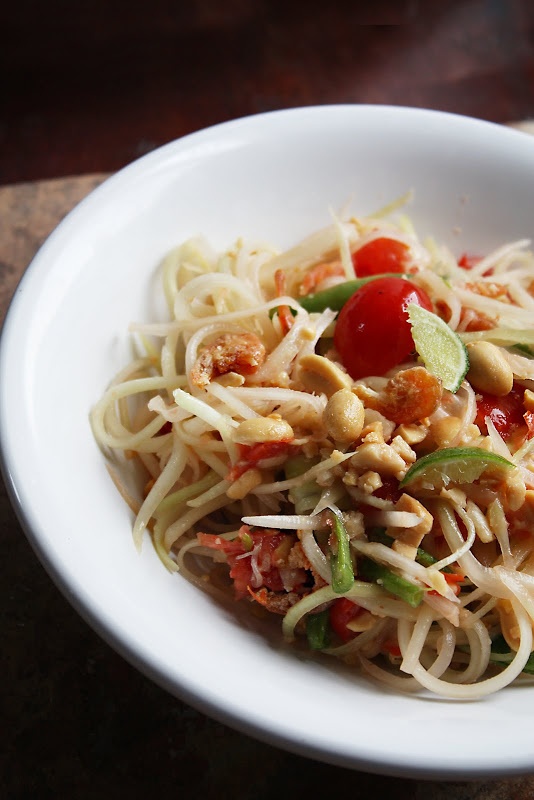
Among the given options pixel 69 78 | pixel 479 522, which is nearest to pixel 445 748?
pixel 479 522

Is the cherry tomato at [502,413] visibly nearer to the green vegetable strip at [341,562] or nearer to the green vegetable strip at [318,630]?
the green vegetable strip at [341,562]

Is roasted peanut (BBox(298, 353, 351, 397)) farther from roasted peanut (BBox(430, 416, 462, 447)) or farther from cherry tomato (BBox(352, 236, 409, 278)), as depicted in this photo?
cherry tomato (BBox(352, 236, 409, 278))

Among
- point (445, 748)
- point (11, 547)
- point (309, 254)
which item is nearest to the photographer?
point (445, 748)

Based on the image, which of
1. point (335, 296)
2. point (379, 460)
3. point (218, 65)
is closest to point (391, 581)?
point (379, 460)

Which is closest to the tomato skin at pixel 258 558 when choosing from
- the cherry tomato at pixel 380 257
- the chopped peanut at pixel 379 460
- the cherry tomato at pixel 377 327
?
the chopped peanut at pixel 379 460

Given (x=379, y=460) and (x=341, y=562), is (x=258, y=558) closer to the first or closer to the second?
(x=341, y=562)

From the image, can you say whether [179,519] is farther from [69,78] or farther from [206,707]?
[69,78]
